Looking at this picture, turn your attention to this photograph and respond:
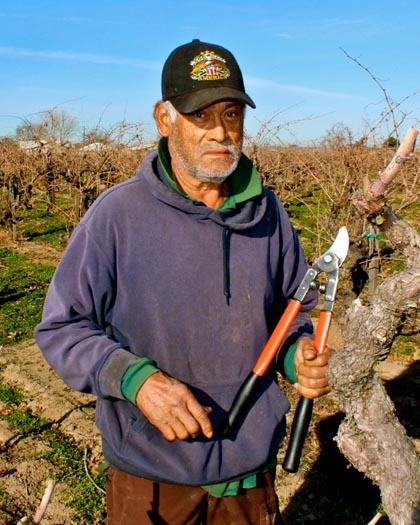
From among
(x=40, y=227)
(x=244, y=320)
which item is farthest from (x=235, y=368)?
(x=40, y=227)

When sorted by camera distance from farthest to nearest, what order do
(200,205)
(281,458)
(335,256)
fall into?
(281,458), (335,256), (200,205)

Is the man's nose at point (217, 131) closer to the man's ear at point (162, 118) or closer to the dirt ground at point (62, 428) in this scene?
the man's ear at point (162, 118)

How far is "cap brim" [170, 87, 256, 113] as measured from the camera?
1932 millimetres

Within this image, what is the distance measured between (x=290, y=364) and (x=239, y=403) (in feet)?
0.86

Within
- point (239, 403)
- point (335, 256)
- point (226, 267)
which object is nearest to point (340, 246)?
point (335, 256)

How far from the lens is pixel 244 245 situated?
A: 1989 millimetres

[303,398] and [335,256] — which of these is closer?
[303,398]

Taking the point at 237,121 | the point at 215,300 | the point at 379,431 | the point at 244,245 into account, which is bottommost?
the point at 379,431

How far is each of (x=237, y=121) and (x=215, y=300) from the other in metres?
0.69

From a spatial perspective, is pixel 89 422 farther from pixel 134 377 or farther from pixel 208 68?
pixel 208 68

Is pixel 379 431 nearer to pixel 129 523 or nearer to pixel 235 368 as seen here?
pixel 235 368

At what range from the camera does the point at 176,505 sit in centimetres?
192

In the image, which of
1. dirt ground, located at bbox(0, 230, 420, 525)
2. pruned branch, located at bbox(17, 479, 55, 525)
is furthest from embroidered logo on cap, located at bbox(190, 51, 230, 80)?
dirt ground, located at bbox(0, 230, 420, 525)

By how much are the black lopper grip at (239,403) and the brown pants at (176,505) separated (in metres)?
0.25
